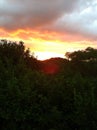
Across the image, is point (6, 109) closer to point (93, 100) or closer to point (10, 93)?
point (10, 93)

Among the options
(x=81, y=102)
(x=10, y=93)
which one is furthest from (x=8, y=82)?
(x=81, y=102)

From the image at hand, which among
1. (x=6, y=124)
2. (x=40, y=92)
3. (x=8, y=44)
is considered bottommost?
(x=6, y=124)

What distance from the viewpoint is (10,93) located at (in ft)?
38.2

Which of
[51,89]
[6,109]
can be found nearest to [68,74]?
[51,89]

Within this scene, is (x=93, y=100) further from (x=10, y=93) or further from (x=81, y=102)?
(x=10, y=93)

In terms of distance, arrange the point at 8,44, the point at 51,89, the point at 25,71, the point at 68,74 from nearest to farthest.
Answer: the point at 51,89, the point at 25,71, the point at 68,74, the point at 8,44

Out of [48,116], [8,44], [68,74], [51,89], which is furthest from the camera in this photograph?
[8,44]

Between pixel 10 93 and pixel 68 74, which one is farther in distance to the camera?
pixel 68 74

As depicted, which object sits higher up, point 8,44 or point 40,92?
point 8,44

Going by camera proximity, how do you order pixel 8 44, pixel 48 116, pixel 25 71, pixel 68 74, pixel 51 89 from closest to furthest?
pixel 48 116
pixel 51 89
pixel 25 71
pixel 68 74
pixel 8 44

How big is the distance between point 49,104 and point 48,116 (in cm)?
46

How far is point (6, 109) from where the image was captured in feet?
37.4

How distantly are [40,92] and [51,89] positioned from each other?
353mm

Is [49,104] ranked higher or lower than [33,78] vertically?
lower
